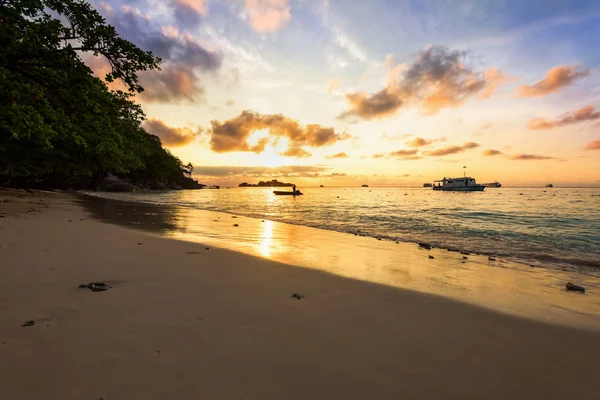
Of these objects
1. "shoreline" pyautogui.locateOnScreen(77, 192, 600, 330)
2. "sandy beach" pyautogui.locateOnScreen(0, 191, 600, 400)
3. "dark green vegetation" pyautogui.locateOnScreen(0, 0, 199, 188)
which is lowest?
"shoreline" pyautogui.locateOnScreen(77, 192, 600, 330)

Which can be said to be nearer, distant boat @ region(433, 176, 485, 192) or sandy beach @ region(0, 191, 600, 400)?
sandy beach @ region(0, 191, 600, 400)

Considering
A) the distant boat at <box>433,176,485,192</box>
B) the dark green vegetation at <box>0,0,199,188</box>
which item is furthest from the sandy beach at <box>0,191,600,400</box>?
the distant boat at <box>433,176,485,192</box>

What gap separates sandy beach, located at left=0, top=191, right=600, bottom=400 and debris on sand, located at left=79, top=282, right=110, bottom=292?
0.12 meters

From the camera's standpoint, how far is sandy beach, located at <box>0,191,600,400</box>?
2.86m

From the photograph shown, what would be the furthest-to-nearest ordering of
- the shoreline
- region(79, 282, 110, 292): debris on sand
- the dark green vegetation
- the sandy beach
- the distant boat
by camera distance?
the distant boat
the dark green vegetation
the shoreline
region(79, 282, 110, 292): debris on sand
the sandy beach

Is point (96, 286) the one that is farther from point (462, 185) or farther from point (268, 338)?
point (462, 185)

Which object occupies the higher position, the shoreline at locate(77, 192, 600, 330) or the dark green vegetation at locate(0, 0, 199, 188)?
the dark green vegetation at locate(0, 0, 199, 188)

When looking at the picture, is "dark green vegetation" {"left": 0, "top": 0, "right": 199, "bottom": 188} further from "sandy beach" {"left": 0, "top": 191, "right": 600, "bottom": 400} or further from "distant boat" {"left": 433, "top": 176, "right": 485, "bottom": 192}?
"distant boat" {"left": 433, "top": 176, "right": 485, "bottom": 192}

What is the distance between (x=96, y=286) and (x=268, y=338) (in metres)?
3.65

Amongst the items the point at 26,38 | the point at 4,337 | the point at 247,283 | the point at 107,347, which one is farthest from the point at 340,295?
the point at 26,38

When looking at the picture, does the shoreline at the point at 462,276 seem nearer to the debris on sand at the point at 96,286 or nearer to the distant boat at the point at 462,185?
the debris on sand at the point at 96,286

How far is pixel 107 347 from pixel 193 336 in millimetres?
923

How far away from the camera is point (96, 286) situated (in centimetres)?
535

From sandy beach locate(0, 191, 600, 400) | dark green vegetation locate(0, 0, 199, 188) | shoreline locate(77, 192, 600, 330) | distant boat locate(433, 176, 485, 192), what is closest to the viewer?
sandy beach locate(0, 191, 600, 400)
